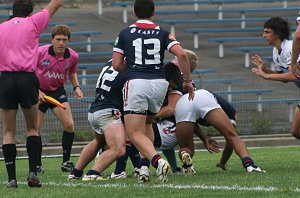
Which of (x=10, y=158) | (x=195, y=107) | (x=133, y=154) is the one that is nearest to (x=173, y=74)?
(x=195, y=107)

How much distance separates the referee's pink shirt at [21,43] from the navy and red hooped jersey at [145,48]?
102cm

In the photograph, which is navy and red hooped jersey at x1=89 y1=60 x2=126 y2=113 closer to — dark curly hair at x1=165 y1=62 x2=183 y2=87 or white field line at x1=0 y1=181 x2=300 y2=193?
dark curly hair at x1=165 y1=62 x2=183 y2=87

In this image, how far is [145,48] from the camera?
447 inches

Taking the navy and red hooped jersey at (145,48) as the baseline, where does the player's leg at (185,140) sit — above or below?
below

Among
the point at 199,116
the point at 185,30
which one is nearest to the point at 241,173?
the point at 199,116

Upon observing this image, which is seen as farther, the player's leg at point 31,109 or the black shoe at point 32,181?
the black shoe at point 32,181

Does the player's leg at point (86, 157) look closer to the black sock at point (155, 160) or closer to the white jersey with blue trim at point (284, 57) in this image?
the black sock at point (155, 160)

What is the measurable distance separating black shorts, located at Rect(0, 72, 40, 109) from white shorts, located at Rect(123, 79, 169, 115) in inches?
41.2

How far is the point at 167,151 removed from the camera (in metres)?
13.5

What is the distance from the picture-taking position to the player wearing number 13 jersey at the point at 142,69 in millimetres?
11297

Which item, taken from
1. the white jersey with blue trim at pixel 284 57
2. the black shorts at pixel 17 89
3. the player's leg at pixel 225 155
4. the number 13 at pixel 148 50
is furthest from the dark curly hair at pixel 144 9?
the player's leg at pixel 225 155

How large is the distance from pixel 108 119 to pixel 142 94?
3.00ft

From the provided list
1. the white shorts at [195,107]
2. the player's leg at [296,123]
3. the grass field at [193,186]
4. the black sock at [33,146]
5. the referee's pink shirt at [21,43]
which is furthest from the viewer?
the player's leg at [296,123]

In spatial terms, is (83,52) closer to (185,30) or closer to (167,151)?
(185,30)
